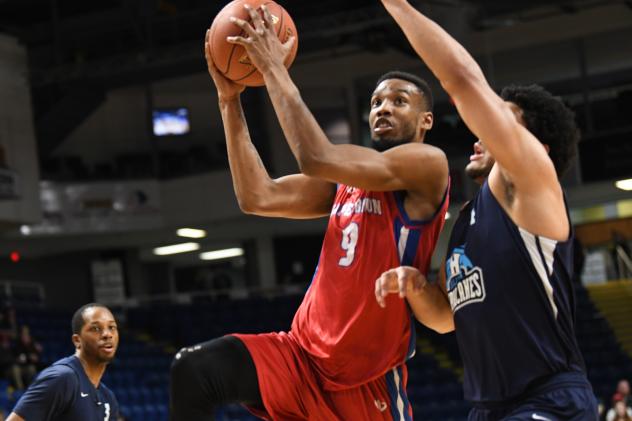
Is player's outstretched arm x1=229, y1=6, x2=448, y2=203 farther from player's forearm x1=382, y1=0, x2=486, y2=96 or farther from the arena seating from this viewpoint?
the arena seating

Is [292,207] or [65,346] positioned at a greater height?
[292,207]

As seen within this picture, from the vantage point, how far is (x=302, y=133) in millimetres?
3951

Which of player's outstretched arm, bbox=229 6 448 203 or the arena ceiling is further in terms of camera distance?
the arena ceiling

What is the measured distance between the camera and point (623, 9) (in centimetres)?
2095

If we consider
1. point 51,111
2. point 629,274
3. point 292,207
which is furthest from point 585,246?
point 292,207

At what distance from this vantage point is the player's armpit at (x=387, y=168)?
3.99 metres

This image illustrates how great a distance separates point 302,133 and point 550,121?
0.91m

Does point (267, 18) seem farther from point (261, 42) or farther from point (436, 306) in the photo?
point (436, 306)

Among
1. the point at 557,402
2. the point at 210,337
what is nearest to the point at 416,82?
the point at 557,402

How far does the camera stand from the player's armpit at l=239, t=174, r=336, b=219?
4.77 m

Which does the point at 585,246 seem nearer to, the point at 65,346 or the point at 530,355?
the point at 65,346

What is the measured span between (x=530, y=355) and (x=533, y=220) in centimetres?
44

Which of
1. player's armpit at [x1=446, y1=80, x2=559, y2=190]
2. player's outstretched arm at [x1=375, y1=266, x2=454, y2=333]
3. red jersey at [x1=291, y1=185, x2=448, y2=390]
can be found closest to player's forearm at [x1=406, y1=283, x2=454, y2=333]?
player's outstretched arm at [x1=375, y1=266, x2=454, y2=333]

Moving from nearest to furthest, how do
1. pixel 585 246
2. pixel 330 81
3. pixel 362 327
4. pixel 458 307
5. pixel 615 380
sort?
1. pixel 458 307
2. pixel 362 327
3. pixel 615 380
4. pixel 330 81
5. pixel 585 246
